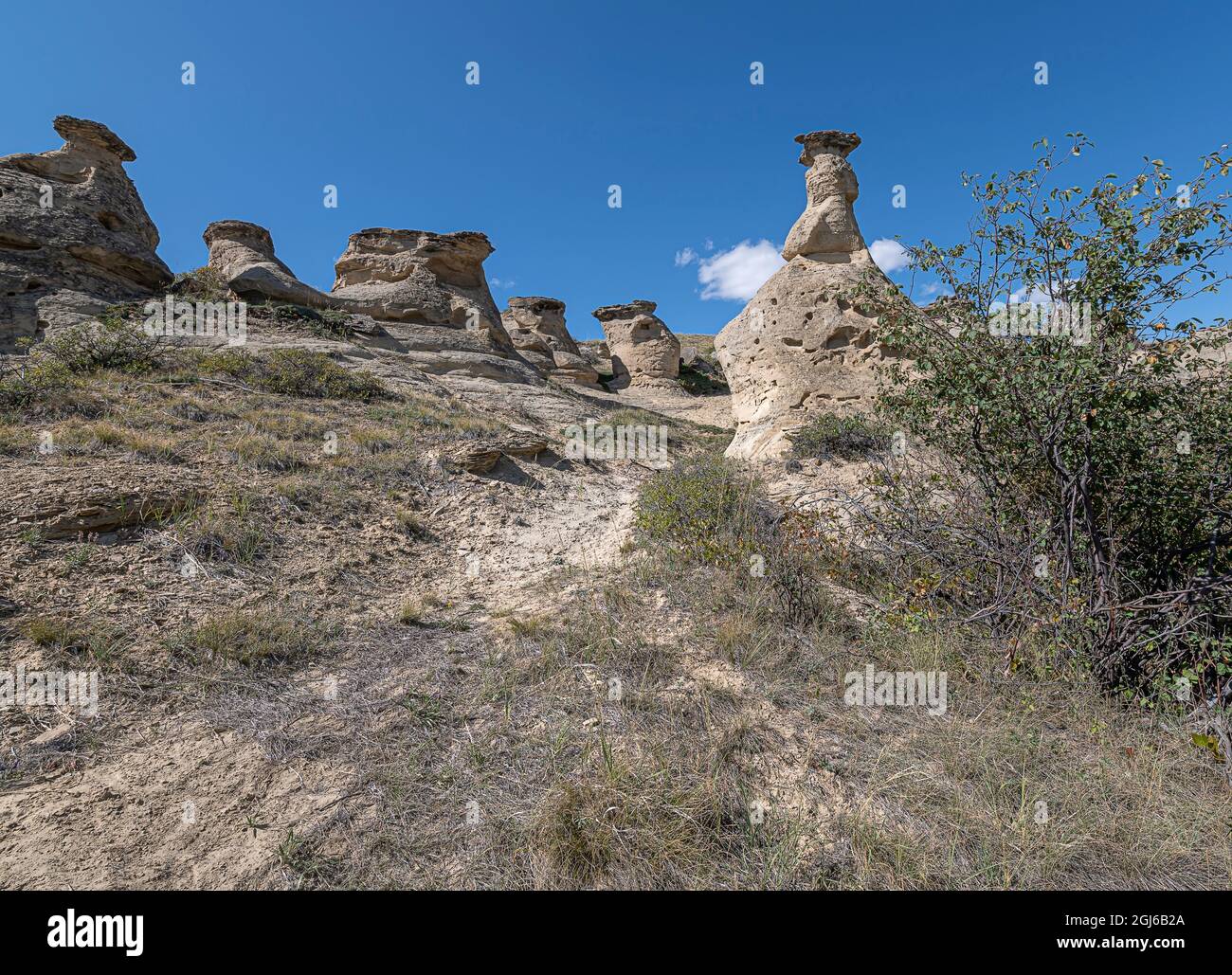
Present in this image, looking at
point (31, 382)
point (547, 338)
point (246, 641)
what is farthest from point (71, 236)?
point (547, 338)

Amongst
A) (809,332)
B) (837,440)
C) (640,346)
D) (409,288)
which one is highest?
(640,346)

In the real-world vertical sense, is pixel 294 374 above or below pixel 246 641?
above

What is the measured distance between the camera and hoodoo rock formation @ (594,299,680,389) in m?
28.6

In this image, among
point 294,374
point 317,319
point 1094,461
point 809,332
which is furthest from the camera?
point 317,319

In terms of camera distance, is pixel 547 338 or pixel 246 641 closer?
pixel 246 641

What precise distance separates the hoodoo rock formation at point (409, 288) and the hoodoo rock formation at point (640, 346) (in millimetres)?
10462

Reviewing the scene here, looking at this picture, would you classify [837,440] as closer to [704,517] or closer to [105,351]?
[704,517]

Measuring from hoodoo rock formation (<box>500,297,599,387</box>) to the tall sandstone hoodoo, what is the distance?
15.6 meters

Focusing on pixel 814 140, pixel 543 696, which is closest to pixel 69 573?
pixel 543 696

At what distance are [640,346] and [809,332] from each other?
20524mm

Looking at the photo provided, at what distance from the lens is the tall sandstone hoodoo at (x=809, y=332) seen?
364 inches

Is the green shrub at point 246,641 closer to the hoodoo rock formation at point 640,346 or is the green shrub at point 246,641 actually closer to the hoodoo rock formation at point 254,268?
the hoodoo rock formation at point 254,268

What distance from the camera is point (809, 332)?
9.67 m

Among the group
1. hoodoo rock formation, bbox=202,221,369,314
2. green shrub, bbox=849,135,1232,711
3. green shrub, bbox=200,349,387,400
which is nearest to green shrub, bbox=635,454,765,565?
green shrub, bbox=849,135,1232,711
